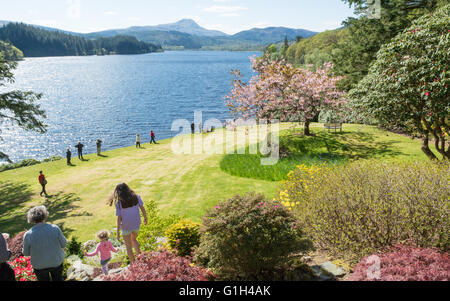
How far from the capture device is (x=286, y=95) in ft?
65.1

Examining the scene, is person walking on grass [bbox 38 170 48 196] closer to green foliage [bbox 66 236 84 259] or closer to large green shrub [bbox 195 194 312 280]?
green foliage [bbox 66 236 84 259]

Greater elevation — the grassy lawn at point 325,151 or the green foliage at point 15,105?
the green foliage at point 15,105

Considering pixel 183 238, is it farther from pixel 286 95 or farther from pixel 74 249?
pixel 286 95

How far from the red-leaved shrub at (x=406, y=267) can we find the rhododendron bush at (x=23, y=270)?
684 cm

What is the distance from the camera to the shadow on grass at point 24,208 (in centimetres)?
1249

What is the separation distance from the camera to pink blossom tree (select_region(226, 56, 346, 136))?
1956 centimetres

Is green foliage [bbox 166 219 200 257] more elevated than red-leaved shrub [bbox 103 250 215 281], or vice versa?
red-leaved shrub [bbox 103 250 215 281]

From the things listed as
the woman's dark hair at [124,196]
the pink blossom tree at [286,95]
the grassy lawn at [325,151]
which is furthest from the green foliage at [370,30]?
the woman's dark hair at [124,196]

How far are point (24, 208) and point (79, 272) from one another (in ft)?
32.7

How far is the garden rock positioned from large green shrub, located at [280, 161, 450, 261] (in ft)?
18.4

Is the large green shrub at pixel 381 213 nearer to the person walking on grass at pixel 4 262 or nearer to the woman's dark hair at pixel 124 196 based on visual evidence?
the woman's dark hair at pixel 124 196

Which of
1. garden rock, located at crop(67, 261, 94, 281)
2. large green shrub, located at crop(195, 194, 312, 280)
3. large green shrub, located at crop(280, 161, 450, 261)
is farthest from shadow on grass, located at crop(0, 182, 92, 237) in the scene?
large green shrub, located at crop(280, 161, 450, 261)

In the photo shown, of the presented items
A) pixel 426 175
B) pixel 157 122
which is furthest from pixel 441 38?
pixel 157 122
